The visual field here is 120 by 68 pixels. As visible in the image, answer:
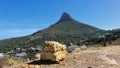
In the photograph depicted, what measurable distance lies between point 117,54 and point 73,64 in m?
4.95

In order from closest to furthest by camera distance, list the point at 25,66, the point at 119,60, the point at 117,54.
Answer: the point at 25,66, the point at 119,60, the point at 117,54

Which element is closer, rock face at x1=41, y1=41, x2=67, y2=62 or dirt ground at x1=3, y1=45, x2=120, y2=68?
dirt ground at x1=3, y1=45, x2=120, y2=68

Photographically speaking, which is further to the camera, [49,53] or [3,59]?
[3,59]

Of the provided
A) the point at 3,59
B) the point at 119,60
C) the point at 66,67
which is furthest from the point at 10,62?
the point at 119,60

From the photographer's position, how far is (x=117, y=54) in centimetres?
2211

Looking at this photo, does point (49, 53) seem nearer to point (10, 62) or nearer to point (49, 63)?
point (49, 63)

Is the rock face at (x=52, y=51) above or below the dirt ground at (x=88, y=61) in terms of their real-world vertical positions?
above

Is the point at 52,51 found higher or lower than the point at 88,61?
higher

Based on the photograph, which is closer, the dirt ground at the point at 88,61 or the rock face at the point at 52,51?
the dirt ground at the point at 88,61

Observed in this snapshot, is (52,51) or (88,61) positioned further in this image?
(88,61)

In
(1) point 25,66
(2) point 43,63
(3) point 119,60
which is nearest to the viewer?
(1) point 25,66

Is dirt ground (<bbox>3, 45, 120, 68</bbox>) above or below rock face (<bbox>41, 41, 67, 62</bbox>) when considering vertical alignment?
below

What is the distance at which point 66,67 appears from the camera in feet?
59.9

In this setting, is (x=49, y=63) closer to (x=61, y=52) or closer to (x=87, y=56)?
(x=61, y=52)
